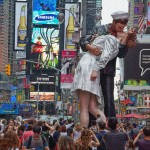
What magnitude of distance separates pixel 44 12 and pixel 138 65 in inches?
1348

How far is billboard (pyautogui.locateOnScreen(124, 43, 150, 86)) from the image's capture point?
5819 cm

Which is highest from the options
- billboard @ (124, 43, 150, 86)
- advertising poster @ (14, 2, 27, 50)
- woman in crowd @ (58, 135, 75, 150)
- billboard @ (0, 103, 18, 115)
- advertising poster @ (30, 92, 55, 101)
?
advertising poster @ (14, 2, 27, 50)

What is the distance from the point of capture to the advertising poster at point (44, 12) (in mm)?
89625

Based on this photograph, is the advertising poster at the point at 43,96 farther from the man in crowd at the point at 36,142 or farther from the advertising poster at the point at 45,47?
the man in crowd at the point at 36,142

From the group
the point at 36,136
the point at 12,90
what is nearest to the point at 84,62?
the point at 36,136

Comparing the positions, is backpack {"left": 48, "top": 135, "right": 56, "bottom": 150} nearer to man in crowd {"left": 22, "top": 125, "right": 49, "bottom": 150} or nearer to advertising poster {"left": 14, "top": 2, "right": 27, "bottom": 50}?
man in crowd {"left": 22, "top": 125, "right": 49, "bottom": 150}

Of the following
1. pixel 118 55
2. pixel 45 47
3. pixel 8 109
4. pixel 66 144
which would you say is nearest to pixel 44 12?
pixel 45 47

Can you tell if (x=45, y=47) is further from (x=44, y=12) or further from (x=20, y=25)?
(x=44, y=12)

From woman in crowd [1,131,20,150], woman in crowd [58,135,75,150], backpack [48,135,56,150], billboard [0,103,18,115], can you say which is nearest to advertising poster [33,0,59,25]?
billboard [0,103,18,115]

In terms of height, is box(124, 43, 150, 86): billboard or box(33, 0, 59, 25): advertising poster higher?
box(33, 0, 59, 25): advertising poster

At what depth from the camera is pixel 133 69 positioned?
59750 mm

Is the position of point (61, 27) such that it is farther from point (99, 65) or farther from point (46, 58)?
point (99, 65)

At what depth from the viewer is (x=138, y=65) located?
58844 mm

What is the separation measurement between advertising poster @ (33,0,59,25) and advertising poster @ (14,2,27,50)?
235cm
